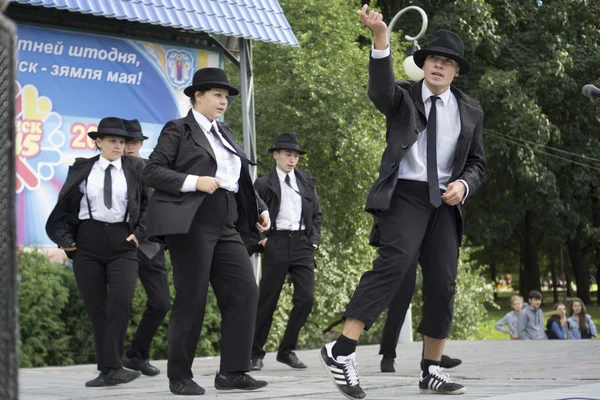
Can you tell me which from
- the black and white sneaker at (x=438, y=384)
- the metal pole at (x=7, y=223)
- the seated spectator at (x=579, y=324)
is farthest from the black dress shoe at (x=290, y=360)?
the seated spectator at (x=579, y=324)

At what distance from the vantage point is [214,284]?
671 cm

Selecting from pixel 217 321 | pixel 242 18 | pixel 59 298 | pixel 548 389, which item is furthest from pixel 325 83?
pixel 548 389

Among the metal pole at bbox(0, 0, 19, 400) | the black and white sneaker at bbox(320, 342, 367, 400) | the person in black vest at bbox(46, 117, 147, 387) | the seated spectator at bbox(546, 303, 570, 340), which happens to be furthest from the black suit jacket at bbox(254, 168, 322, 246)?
the seated spectator at bbox(546, 303, 570, 340)

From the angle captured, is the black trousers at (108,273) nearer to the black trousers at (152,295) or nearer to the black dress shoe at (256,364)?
the black trousers at (152,295)

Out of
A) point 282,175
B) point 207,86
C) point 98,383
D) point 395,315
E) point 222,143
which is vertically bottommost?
point 98,383

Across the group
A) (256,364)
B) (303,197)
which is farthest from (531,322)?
(256,364)

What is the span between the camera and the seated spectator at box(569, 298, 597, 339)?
17.0 m

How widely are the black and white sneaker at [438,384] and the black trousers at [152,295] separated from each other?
3322 millimetres

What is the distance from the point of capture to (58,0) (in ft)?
39.0

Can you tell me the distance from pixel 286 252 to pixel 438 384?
3.59 meters

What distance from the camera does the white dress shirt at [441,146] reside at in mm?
5938

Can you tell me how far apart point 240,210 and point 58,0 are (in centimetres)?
600

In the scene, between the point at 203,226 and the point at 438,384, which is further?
the point at 203,226

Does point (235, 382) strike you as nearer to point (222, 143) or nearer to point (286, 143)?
point (222, 143)
